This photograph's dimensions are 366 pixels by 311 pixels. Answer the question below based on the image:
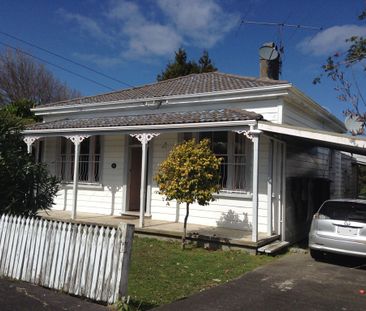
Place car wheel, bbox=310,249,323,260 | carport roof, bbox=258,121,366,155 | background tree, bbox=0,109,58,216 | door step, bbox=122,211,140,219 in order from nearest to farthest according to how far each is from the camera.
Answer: background tree, bbox=0,109,58,216 < carport roof, bbox=258,121,366,155 < car wheel, bbox=310,249,323,260 < door step, bbox=122,211,140,219

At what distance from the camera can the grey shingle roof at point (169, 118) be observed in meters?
10.7

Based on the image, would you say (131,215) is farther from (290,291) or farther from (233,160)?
(290,291)

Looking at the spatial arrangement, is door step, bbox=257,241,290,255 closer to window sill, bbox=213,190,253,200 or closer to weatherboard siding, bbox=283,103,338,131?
window sill, bbox=213,190,253,200

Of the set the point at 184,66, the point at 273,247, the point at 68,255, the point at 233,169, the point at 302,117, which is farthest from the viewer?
the point at 184,66

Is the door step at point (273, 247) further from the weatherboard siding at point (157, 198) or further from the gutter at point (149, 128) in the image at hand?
the gutter at point (149, 128)

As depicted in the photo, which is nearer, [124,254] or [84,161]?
[124,254]

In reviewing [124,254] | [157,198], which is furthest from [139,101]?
[124,254]

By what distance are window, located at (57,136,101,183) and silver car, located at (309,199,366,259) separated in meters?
8.45

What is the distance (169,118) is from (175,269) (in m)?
5.15

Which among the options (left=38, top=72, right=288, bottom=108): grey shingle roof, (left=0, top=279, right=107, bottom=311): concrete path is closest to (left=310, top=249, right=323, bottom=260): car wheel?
(left=38, top=72, right=288, bottom=108): grey shingle roof

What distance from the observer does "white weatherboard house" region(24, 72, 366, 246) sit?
1110cm

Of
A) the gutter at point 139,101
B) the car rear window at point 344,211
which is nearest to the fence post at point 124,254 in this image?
the car rear window at point 344,211

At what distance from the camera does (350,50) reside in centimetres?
914

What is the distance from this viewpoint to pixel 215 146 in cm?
1252
